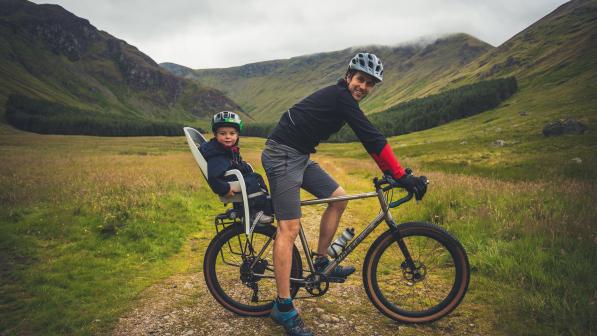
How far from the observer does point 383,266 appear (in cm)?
556

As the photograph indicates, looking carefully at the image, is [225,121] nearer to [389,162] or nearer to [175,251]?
[389,162]

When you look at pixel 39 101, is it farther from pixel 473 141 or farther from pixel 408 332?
pixel 408 332

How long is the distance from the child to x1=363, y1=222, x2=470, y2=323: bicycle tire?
1.73 m

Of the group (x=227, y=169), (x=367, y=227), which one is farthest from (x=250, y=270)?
(x=367, y=227)

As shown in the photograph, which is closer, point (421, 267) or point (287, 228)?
point (287, 228)

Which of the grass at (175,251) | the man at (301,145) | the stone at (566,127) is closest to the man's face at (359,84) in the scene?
the man at (301,145)

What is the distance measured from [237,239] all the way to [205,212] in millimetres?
7327

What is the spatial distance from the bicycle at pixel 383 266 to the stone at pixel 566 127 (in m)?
67.6

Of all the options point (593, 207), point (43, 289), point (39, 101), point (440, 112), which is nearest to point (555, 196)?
point (593, 207)

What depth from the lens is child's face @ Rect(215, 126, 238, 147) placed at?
517 cm

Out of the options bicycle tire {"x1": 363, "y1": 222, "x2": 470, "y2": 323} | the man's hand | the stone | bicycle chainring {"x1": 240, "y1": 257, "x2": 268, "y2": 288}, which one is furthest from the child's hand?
the stone

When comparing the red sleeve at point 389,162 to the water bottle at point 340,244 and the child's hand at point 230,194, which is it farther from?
the child's hand at point 230,194

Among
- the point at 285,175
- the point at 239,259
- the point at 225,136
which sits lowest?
the point at 239,259

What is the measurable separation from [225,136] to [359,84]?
232 centimetres
